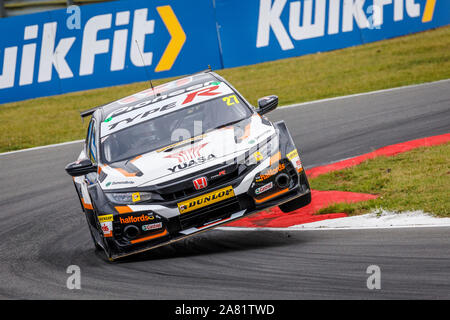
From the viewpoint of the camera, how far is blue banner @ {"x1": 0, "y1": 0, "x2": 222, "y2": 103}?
17.5 m

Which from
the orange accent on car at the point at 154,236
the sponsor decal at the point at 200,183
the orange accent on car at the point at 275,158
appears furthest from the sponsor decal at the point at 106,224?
the orange accent on car at the point at 275,158

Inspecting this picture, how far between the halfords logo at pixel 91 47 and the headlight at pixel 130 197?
11.7 meters

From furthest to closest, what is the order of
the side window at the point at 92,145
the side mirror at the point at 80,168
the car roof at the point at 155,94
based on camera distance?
the car roof at the point at 155,94 < the side window at the point at 92,145 < the side mirror at the point at 80,168

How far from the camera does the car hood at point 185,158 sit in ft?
20.2

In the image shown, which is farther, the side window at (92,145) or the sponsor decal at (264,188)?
the side window at (92,145)

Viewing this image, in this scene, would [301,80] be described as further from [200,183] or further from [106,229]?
[106,229]

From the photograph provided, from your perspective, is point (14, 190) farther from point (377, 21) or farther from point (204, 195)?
point (377, 21)

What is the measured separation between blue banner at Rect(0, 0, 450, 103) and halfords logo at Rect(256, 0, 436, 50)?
26mm

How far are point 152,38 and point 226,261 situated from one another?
1272 centimetres

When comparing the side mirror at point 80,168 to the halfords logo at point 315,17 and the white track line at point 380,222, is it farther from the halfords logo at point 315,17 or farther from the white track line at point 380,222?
the halfords logo at point 315,17

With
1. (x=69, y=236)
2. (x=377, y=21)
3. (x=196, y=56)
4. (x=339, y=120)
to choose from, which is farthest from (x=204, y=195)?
(x=377, y=21)

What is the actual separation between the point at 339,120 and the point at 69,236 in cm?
604

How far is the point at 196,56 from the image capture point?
18109 mm
